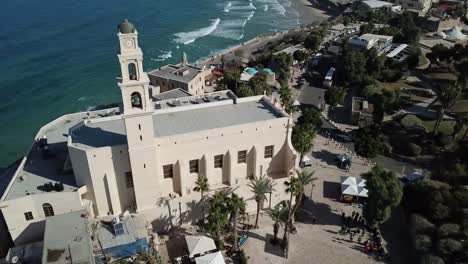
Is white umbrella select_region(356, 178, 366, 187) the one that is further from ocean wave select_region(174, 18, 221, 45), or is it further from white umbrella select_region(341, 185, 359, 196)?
ocean wave select_region(174, 18, 221, 45)

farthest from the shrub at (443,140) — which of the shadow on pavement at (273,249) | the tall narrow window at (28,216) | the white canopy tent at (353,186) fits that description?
the tall narrow window at (28,216)

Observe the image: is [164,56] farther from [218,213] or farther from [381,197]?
[381,197]

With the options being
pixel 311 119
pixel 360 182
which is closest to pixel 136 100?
pixel 360 182

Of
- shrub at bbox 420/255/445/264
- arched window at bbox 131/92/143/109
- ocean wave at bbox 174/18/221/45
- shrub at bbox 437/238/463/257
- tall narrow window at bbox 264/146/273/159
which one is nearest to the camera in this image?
shrub at bbox 420/255/445/264

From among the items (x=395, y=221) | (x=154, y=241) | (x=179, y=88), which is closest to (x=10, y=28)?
(x=179, y=88)

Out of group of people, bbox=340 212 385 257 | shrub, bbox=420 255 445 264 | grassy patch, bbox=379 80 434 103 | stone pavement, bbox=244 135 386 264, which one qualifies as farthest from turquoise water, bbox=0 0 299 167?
shrub, bbox=420 255 445 264

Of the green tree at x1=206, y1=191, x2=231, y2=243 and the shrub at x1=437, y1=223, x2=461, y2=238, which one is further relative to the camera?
the shrub at x1=437, y1=223, x2=461, y2=238

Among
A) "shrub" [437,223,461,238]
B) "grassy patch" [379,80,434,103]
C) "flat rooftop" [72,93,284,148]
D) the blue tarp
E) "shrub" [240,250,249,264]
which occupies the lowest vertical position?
"shrub" [240,250,249,264]

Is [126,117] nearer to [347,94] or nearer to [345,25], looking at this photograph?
[347,94]
